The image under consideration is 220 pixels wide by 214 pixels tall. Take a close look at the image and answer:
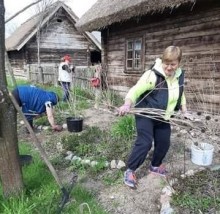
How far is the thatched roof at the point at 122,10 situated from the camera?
6.93 meters

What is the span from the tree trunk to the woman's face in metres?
1.59

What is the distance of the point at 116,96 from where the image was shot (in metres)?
10.2

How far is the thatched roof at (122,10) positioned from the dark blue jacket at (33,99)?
3278mm

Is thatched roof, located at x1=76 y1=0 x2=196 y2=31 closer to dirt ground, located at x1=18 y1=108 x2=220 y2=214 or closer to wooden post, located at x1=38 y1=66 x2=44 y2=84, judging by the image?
dirt ground, located at x1=18 y1=108 x2=220 y2=214

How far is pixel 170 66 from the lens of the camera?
3.16m

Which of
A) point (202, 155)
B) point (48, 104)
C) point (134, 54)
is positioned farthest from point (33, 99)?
point (134, 54)

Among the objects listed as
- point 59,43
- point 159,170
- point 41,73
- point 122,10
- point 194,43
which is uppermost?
point 122,10

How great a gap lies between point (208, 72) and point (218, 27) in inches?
39.5

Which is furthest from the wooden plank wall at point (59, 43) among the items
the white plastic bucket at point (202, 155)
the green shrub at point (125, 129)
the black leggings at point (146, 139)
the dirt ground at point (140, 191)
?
the black leggings at point (146, 139)

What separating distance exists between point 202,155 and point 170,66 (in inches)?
58.3

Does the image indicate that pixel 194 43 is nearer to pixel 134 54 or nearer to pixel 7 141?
pixel 134 54

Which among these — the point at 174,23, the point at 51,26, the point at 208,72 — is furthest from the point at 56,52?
the point at 208,72

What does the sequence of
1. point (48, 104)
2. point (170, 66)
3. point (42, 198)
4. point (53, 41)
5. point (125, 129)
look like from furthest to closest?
1. point (53, 41)
2. point (48, 104)
3. point (125, 129)
4. point (170, 66)
5. point (42, 198)

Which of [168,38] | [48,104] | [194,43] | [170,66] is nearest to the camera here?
[170,66]
